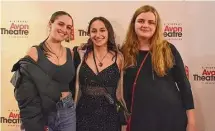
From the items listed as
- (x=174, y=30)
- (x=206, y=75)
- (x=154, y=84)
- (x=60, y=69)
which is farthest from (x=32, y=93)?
(x=206, y=75)

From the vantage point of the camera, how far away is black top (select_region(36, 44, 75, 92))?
5.70 ft

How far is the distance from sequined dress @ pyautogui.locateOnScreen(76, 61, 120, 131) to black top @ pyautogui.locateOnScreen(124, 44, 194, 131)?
13cm

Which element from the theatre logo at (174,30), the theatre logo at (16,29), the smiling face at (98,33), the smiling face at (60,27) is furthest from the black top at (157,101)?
the theatre logo at (16,29)

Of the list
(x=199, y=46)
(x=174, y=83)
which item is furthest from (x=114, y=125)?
(x=199, y=46)

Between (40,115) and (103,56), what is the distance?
58 cm

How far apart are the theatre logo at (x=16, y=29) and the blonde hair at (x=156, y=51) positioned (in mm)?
845

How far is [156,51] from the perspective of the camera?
1.96 m

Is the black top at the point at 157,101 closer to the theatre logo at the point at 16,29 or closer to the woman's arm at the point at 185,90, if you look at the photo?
the woman's arm at the point at 185,90

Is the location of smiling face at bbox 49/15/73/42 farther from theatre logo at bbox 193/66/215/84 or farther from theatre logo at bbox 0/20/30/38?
theatre logo at bbox 193/66/215/84

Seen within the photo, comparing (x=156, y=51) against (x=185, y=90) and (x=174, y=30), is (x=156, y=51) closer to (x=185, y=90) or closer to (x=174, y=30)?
(x=185, y=90)

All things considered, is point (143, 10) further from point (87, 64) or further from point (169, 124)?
point (169, 124)

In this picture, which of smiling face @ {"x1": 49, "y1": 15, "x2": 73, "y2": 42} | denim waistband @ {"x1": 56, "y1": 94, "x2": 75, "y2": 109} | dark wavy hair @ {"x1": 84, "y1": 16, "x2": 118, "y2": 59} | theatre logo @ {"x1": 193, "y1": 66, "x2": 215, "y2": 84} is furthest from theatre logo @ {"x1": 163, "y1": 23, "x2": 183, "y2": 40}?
denim waistband @ {"x1": 56, "y1": 94, "x2": 75, "y2": 109}

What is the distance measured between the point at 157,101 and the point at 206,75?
0.64 m

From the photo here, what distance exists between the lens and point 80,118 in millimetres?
1927
